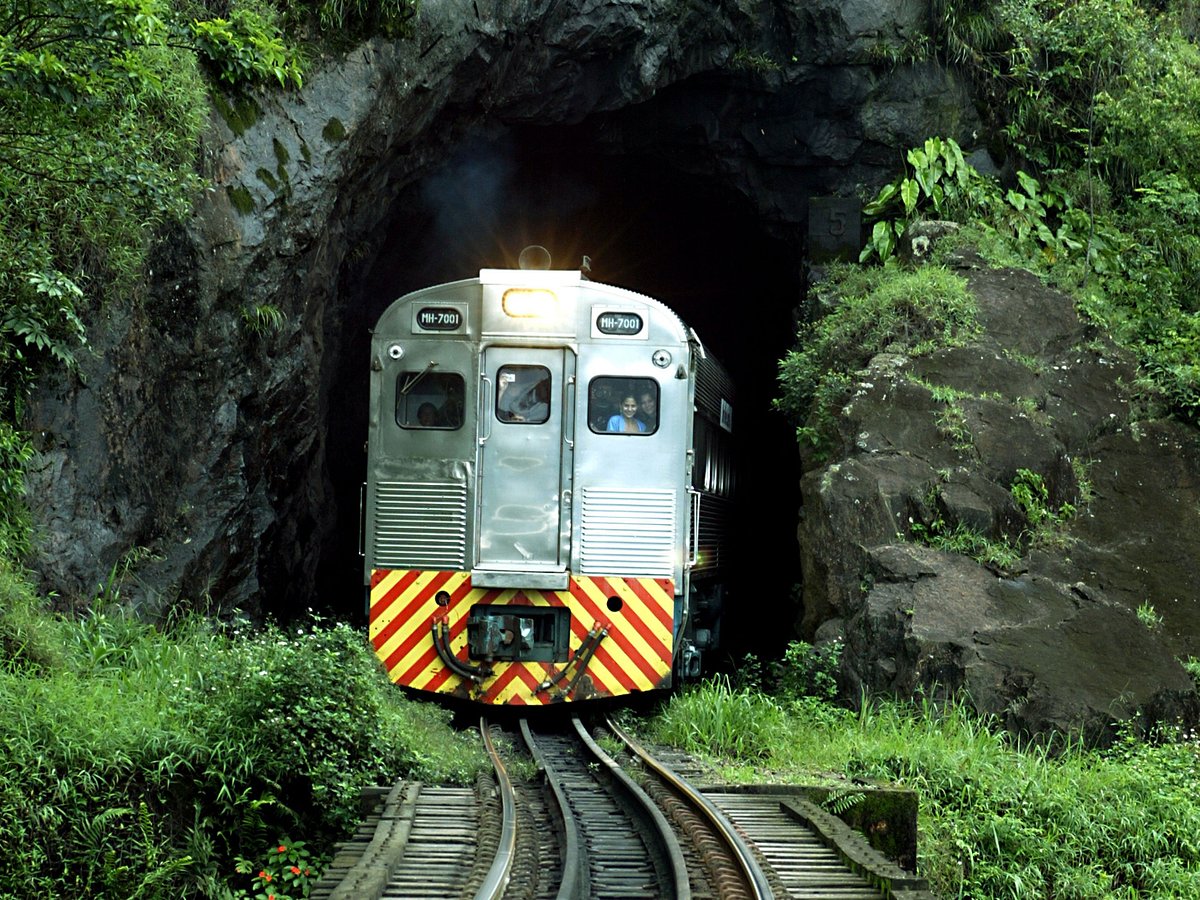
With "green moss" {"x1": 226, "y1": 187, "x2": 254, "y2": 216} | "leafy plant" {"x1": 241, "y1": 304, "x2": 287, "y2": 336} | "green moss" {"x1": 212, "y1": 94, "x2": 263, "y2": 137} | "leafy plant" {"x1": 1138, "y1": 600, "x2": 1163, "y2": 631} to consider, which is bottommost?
"leafy plant" {"x1": 1138, "y1": 600, "x2": 1163, "y2": 631}

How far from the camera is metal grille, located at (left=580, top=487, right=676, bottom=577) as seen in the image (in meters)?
10.8

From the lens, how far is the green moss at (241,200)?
1070 centimetres

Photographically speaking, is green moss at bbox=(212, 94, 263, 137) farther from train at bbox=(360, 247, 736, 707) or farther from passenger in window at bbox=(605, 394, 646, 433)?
passenger in window at bbox=(605, 394, 646, 433)

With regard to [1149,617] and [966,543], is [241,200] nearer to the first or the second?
[966,543]

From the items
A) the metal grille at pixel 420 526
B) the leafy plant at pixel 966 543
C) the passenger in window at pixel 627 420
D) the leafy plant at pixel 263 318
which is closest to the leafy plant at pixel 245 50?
the leafy plant at pixel 263 318

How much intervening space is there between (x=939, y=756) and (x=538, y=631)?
370cm

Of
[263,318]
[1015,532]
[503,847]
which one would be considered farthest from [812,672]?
[263,318]

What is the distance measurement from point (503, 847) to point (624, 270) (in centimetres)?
1535

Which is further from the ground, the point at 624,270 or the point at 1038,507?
the point at 624,270

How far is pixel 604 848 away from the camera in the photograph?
6727mm

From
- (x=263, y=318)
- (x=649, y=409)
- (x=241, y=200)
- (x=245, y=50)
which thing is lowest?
(x=649, y=409)

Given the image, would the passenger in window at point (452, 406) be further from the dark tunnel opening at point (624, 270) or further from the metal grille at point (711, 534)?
the dark tunnel opening at point (624, 270)

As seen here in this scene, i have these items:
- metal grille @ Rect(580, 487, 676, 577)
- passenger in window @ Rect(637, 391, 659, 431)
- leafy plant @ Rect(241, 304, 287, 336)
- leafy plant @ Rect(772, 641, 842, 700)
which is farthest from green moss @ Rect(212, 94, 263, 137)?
leafy plant @ Rect(772, 641, 842, 700)

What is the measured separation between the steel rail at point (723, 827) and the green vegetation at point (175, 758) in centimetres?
127
